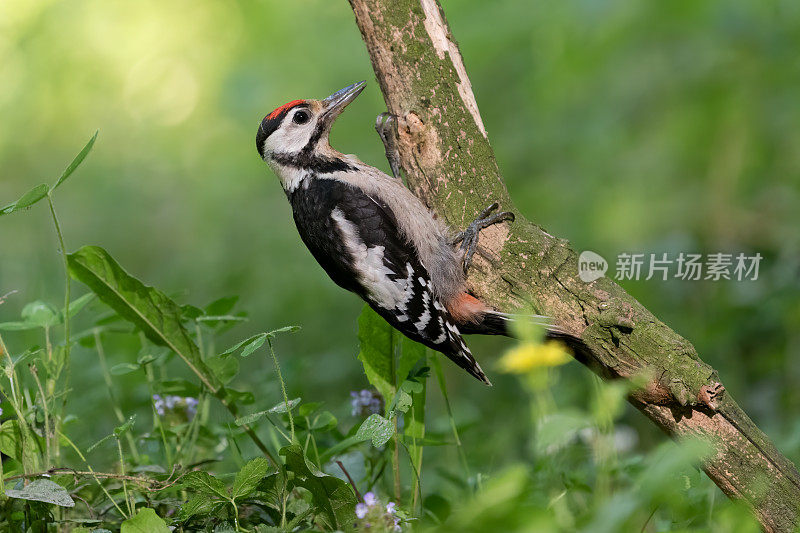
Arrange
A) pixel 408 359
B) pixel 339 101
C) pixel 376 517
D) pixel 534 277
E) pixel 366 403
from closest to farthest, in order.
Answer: pixel 376 517
pixel 534 277
pixel 408 359
pixel 366 403
pixel 339 101

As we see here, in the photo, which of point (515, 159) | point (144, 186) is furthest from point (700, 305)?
point (144, 186)

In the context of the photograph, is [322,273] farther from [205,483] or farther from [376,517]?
[376,517]

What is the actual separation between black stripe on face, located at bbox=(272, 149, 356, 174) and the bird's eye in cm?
13

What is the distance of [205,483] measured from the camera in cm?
212

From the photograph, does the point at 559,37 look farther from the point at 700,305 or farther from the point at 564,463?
the point at 564,463

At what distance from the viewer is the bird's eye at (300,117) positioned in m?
3.41

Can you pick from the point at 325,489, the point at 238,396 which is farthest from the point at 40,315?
the point at 325,489

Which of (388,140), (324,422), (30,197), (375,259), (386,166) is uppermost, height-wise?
(30,197)

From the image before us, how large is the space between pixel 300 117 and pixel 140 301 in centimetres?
111

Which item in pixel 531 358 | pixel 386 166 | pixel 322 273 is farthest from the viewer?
pixel 386 166

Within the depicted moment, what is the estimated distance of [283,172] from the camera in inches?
137

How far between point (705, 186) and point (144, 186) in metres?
5.51

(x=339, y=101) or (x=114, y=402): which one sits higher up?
(x=339, y=101)

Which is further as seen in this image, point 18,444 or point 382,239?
point 382,239
